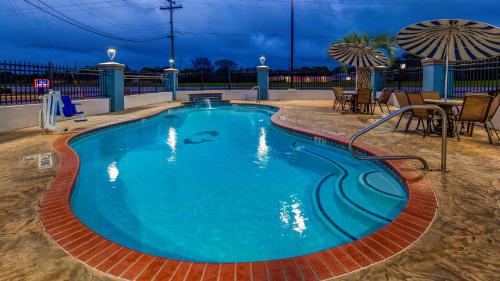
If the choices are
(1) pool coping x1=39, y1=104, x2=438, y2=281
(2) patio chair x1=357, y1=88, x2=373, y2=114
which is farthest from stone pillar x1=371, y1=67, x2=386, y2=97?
(1) pool coping x1=39, y1=104, x2=438, y2=281

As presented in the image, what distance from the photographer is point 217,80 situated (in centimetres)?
2402

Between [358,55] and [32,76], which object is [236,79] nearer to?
[358,55]

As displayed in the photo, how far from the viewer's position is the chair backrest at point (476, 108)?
612 cm

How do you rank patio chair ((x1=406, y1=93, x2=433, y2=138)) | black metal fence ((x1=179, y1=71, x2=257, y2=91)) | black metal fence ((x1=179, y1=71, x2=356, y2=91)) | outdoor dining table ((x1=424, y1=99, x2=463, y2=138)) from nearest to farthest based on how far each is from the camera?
outdoor dining table ((x1=424, y1=99, x2=463, y2=138)) → patio chair ((x1=406, y1=93, x2=433, y2=138)) → black metal fence ((x1=179, y1=71, x2=356, y2=91)) → black metal fence ((x1=179, y1=71, x2=257, y2=91))

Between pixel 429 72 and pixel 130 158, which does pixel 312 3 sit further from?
pixel 130 158

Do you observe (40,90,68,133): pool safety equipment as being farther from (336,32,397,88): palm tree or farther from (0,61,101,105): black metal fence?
(336,32,397,88): palm tree

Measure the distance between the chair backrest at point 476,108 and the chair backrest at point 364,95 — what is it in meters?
4.82

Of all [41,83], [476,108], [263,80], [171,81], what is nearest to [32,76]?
[41,83]

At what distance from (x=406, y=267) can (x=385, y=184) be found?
2.62m

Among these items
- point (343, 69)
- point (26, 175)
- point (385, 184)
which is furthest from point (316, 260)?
point (343, 69)

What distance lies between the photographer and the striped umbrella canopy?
41.7 feet

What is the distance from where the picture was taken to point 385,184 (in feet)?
15.3

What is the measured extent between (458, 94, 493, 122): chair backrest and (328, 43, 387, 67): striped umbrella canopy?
6804mm

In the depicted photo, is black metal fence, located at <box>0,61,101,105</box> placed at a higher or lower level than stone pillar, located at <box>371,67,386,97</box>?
lower
